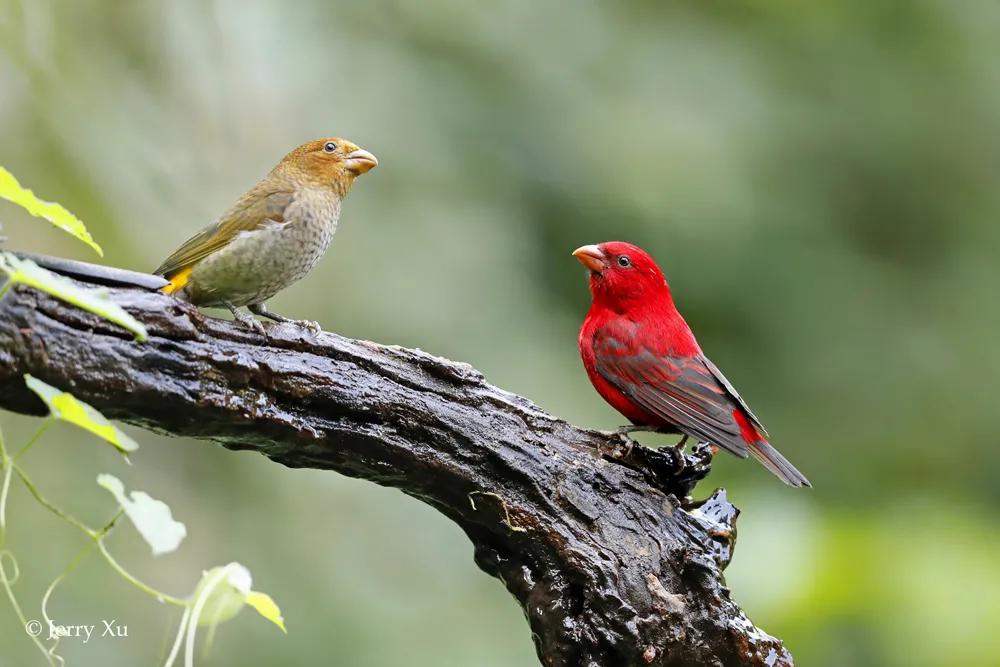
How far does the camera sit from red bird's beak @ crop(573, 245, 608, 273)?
403 cm

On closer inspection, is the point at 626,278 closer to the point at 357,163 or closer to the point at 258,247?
the point at 357,163

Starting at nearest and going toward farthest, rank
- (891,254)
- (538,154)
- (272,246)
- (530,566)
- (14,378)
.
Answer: (14,378) → (530,566) → (272,246) → (538,154) → (891,254)

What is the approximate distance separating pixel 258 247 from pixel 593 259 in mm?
1246

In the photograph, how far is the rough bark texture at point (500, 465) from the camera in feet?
8.57

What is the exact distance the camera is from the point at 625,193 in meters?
6.62

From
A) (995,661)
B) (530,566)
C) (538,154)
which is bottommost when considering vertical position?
(530,566)

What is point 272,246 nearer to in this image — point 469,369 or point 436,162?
point 469,369

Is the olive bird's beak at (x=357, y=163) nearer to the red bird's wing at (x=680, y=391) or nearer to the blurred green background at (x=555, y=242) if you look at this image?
the red bird's wing at (x=680, y=391)

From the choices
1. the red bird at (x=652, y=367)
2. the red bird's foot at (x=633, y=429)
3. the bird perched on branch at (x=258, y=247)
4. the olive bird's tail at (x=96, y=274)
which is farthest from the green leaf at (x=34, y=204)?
the red bird at (x=652, y=367)

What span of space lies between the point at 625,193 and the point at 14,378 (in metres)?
4.67

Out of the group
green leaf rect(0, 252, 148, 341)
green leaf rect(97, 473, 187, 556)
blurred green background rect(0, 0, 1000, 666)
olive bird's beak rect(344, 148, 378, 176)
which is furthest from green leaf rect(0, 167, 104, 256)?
blurred green background rect(0, 0, 1000, 666)

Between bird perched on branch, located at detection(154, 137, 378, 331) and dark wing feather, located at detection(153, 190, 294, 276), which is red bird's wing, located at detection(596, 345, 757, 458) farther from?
dark wing feather, located at detection(153, 190, 294, 276)

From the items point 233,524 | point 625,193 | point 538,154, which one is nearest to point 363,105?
point 538,154

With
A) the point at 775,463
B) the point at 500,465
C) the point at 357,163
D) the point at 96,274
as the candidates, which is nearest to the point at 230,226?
the point at 357,163
